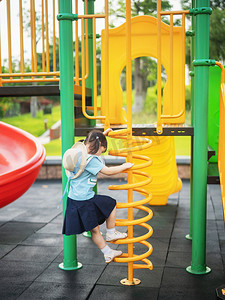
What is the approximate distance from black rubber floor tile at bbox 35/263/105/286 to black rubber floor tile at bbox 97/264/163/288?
0.22ft

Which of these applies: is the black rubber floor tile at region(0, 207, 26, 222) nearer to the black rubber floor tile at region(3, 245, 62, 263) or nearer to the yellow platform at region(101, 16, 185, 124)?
the black rubber floor tile at region(3, 245, 62, 263)

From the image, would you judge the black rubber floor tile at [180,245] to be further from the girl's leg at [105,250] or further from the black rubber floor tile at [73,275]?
the girl's leg at [105,250]

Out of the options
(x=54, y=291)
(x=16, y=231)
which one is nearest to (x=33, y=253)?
(x=16, y=231)

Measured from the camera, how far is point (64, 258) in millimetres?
3564

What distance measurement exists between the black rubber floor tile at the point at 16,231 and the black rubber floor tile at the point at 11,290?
1.17 meters

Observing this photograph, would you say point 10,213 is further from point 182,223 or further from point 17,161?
point 182,223

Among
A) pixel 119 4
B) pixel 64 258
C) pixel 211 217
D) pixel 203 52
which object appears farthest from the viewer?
pixel 119 4

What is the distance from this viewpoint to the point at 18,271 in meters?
3.52

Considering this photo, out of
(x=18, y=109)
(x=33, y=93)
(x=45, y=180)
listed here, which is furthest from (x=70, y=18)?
(x=18, y=109)

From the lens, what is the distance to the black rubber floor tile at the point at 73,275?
129 inches

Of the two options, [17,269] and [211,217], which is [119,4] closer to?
[211,217]

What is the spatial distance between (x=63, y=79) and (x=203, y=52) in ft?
3.70

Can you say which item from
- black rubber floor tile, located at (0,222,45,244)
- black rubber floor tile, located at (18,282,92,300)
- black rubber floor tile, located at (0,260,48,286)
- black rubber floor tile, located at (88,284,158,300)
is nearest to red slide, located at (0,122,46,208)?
black rubber floor tile, located at (0,222,45,244)

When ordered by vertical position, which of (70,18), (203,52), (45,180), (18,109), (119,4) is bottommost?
(45,180)
